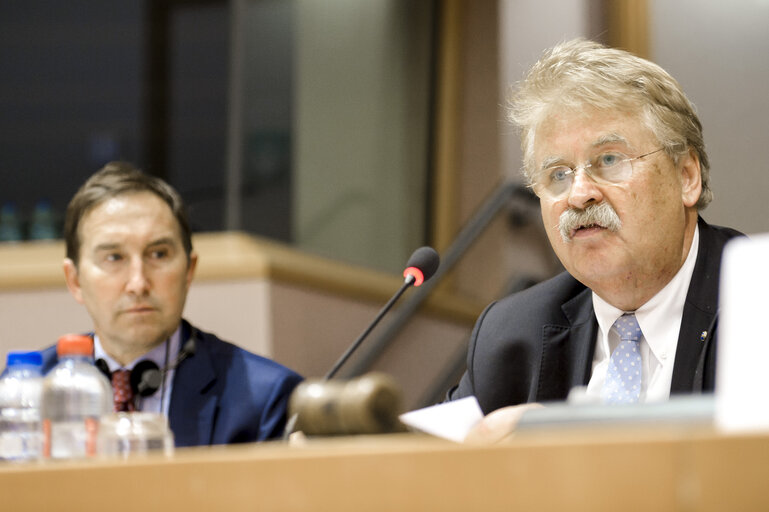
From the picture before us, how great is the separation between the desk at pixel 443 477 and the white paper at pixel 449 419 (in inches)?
19.8

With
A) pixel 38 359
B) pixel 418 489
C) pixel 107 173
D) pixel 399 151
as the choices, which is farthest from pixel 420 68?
pixel 418 489

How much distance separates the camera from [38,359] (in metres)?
1.47

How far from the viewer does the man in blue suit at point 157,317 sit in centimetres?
222

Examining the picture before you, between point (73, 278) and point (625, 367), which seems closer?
point (625, 367)

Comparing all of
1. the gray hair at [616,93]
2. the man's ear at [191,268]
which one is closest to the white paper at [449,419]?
the gray hair at [616,93]

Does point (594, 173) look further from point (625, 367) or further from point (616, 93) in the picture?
point (625, 367)

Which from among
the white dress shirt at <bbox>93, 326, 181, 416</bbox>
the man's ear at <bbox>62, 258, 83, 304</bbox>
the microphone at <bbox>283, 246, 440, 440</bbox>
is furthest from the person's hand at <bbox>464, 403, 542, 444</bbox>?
the man's ear at <bbox>62, 258, 83, 304</bbox>

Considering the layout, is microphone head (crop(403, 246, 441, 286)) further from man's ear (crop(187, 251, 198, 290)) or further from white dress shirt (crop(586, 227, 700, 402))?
man's ear (crop(187, 251, 198, 290))

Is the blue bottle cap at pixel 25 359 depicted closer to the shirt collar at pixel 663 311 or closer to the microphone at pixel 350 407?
the microphone at pixel 350 407

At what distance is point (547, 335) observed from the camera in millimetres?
1945

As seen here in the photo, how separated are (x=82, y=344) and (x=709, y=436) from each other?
37.4 inches

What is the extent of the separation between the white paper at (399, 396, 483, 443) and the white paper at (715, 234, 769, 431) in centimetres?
52

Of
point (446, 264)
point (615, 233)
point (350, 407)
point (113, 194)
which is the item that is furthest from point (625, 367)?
point (446, 264)

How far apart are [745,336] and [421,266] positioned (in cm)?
95
